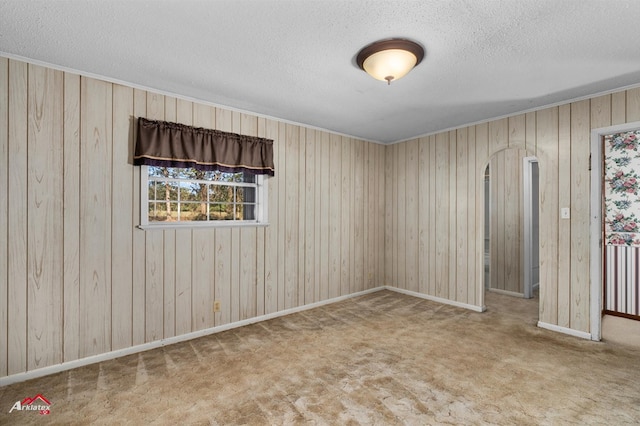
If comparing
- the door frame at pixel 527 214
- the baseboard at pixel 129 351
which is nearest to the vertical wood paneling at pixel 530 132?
the door frame at pixel 527 214

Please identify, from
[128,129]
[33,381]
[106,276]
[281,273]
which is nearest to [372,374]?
[281,273]

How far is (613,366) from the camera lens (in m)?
2.68

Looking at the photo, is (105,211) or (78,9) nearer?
(78,9)

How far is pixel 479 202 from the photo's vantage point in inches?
167

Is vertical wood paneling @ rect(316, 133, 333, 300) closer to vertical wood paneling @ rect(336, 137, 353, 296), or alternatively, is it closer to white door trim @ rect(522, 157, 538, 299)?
vertical wood paneling @ rect(336, 137, 353, 296)

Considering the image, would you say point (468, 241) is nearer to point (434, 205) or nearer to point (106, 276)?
point (434, 205)

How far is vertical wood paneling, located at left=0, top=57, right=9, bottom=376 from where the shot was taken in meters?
2.42

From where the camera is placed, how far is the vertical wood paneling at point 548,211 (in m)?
3.51

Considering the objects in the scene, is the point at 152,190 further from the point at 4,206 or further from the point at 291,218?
the point at 291,218

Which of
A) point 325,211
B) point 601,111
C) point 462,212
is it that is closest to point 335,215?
point 325,211

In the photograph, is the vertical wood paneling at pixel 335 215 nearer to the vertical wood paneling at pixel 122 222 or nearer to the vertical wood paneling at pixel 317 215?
the vertical wood paneling at pixel 317 215

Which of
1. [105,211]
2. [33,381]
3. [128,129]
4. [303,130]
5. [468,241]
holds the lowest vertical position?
[33,381]

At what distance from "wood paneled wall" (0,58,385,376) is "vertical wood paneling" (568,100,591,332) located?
3.16 metres

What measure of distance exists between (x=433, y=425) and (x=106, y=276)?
2867mm
